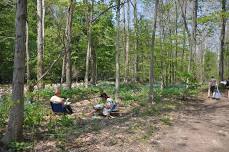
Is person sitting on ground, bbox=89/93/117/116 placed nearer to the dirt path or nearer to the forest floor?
the forest floor

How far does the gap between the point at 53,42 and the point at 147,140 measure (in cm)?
3057

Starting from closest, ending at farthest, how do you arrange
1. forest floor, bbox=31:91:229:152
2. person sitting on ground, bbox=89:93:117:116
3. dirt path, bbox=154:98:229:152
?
forest floor, bbox=31:91:229:152
dirt path, bbox=154:98:229:152
person sitting on ground, bbox=89:93:117:116

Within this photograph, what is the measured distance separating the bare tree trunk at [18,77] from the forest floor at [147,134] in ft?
2.42

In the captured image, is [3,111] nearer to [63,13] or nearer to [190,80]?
[190,80]

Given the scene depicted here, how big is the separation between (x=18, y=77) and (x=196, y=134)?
5.85 meters

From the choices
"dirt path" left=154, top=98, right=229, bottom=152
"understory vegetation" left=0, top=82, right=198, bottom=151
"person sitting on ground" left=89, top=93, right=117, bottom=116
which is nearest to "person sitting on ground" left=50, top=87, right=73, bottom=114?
"understory vegetation" left=0, top=82, right=198, bottom=151

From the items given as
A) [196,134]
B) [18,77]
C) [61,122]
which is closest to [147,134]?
[196,134]

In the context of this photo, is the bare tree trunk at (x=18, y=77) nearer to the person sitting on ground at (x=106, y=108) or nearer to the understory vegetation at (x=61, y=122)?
the understory vegetation at (x=61, y=122)

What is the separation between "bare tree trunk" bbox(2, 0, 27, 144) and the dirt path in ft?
12.3

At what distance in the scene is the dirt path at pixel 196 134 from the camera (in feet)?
36.2

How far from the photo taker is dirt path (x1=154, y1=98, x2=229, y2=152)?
36.2 feet

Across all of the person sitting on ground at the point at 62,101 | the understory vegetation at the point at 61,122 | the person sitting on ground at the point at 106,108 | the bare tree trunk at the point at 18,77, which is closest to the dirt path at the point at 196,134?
the understory vegetation at the point at 61,122

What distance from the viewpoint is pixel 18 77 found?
10094mm

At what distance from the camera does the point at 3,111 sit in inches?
484
